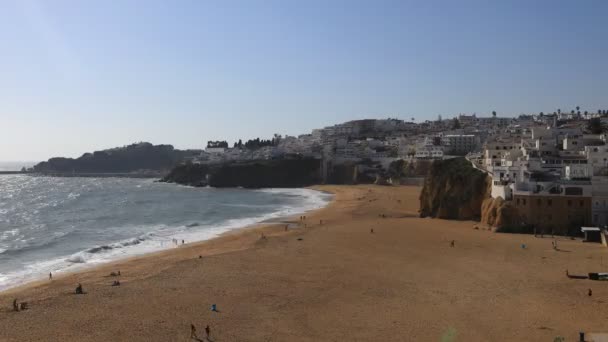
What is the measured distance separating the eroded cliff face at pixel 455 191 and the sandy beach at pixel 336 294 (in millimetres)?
6165

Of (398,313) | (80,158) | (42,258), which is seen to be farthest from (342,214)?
(80,158)

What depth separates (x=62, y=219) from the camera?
185 ft

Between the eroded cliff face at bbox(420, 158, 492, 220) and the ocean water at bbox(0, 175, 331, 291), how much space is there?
15627 millimetres

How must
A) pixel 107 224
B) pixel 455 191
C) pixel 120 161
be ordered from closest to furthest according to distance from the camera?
pixel 455 191 → pixel 107 224 → pixel 120 161

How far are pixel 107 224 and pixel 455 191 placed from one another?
32404 mm

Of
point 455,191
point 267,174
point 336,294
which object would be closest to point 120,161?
point 267,174

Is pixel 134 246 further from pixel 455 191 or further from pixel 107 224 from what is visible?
pixel 455 191

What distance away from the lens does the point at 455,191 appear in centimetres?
4356

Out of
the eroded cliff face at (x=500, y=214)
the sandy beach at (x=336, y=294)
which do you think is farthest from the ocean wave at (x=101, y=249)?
the eroded cliff face at (x=500, y=214)

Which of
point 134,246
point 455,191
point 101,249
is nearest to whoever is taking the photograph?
point 101,249

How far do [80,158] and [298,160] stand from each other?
353ft

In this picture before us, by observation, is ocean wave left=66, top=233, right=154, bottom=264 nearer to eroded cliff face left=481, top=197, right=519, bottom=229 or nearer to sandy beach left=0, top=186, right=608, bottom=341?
sandy beach left=0, top=186, right=608, bottom=341

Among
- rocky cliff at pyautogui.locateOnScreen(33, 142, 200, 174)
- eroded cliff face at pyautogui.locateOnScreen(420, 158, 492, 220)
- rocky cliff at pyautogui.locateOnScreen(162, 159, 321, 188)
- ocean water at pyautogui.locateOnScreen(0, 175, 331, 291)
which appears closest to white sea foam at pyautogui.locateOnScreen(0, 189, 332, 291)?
ocean water at pyautogui.locateOnScreen(0, 175, 331, 291)

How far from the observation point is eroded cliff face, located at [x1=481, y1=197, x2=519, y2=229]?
117 ft
